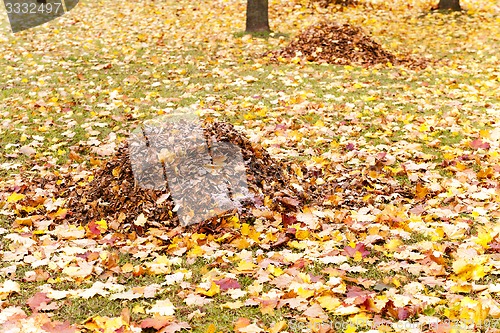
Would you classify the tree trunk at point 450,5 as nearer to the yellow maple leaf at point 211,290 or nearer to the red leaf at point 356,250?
the red leaf at point 356,250

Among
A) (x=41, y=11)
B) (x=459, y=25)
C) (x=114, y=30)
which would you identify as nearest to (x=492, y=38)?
(x=459, y=25)

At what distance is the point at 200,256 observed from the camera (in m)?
Answer: 4.58

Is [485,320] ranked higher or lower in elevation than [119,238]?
higher

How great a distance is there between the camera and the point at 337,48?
1088 centimetres

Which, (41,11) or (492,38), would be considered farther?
(41,11)

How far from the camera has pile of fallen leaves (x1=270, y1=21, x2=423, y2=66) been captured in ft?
35.0

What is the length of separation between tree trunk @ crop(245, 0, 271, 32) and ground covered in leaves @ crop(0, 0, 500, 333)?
899mm

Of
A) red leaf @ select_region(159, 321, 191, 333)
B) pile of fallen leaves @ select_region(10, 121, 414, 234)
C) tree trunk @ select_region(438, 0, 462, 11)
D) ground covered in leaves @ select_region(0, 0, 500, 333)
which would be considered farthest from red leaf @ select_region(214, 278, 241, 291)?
tree trunk @ select_region(438, 0, 462, 11)

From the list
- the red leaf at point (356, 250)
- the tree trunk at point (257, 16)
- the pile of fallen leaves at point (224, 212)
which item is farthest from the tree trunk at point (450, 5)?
the red leaf at point (356, 250)

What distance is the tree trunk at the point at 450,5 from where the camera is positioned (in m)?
14.9

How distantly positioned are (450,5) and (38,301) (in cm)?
1390

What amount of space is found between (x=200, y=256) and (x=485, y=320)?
215 cm

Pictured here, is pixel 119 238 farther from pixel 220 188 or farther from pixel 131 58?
pixel 131 58

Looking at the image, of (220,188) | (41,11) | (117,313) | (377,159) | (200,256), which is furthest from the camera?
(41,11)
